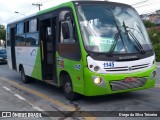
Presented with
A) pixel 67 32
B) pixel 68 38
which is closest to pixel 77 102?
pixel 68 38

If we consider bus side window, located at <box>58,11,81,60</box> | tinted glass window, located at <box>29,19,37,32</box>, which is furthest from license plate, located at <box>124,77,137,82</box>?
tinted glass window, located at <box>29,19,37,32</box>

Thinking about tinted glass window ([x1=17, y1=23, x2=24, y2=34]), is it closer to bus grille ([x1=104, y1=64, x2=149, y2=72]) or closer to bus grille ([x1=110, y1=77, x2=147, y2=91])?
bus grille ([x1=104, y1=64, x2=149, y2=72])

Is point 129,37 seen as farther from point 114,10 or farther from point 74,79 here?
point 74,79

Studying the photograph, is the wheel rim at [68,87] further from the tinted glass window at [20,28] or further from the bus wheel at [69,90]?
the tinted glass window at [20,28]

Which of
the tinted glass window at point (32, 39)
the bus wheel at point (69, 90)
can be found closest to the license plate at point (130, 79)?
the bus wheel at point (69, 90)

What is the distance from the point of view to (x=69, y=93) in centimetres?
925

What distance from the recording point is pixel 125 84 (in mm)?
8242

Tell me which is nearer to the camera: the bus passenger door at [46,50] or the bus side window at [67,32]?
the bus side window at [67,32]

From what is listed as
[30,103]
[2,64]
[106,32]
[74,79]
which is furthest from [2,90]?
[2,64]

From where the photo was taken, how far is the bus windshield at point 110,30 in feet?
27.2

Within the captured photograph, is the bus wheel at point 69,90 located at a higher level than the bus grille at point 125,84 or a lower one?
lower

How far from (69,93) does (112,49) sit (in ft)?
6.34

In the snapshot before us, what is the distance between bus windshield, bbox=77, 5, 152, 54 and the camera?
326 inches

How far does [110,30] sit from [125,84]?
57.6 inches
